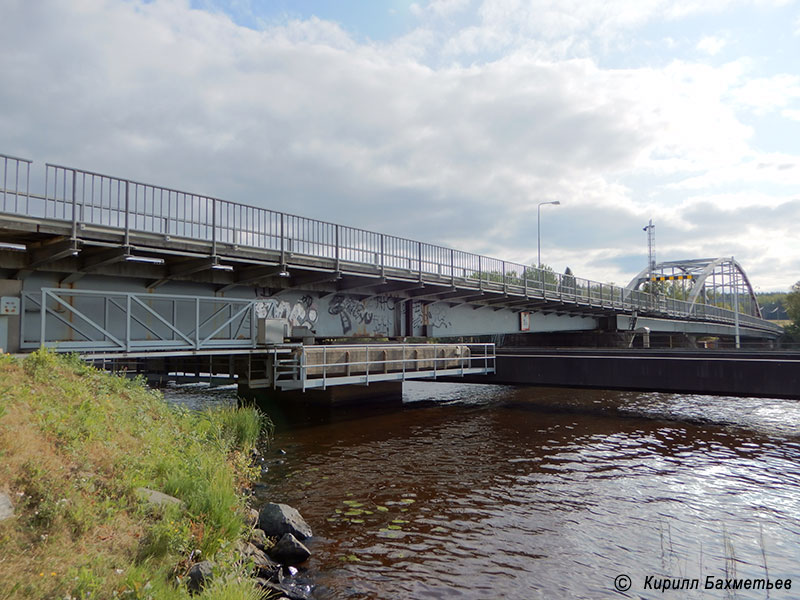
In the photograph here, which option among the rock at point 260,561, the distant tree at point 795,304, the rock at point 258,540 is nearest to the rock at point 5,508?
the rock at point 260,561

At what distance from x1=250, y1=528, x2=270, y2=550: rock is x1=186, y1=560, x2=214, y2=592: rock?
1.86m

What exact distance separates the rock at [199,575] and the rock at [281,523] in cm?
244

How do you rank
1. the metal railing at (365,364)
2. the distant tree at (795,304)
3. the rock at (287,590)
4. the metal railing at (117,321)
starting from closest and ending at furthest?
the rock at (287,590) → the metal railing at (117,321) → the metal railing at (365,364) → the distant tree at (795,304)

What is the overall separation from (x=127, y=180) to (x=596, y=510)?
585 inches

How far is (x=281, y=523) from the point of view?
8531 millimetres

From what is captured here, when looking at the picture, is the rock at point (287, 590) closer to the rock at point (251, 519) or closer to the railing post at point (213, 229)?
the rock at point (251, 519)

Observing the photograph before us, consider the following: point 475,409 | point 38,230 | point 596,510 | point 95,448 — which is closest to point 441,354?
point 475,409

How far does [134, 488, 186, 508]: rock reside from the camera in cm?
695

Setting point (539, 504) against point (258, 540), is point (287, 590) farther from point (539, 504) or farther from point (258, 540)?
point (539, 504)

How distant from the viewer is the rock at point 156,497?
6.95 metres

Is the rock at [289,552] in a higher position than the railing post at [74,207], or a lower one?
lower

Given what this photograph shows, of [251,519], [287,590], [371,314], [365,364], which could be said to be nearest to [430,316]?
[371,314]

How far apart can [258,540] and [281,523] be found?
1.98 feet

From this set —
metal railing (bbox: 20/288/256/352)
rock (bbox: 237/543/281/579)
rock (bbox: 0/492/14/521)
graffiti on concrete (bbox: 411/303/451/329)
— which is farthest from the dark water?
graffiti on concrete (bbox: 411/303/451/329)
